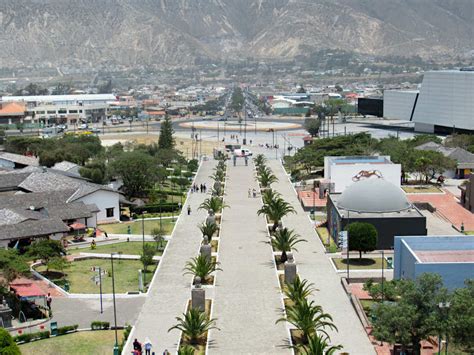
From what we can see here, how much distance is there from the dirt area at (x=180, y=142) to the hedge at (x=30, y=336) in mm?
67153

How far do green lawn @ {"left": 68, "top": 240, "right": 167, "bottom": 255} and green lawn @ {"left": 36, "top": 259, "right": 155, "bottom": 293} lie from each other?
1919mm

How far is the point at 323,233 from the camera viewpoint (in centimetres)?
4969

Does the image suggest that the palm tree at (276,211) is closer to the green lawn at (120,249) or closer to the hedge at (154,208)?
the green lawn at (120,249)

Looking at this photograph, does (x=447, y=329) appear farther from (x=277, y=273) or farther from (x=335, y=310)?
(x=277, y=273)

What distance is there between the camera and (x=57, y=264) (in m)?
39.4

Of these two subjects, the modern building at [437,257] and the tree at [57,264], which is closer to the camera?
the modern building at [437,257]

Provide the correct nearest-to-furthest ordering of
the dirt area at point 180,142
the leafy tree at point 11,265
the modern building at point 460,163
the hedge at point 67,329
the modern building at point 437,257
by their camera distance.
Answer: the hedge at point 67,329
the modern building at point 437,257
the leafy tree at point 11,265
the modern building at point 460,163
the dirt area at point 180,142

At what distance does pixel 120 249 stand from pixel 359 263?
13.7 meters

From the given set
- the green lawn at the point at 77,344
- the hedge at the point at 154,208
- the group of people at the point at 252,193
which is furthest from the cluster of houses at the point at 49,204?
the green lawn at the point at 77,344

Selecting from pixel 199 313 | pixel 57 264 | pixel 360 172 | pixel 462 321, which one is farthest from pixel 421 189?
pixel 462 321

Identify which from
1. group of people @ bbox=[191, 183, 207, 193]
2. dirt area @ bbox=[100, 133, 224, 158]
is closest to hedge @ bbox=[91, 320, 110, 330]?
group of people @ bbox=[191, 183, 207, 193]

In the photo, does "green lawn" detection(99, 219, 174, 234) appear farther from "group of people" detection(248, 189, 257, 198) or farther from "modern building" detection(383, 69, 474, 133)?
"modern building" detection(383, 69, 474, 133)

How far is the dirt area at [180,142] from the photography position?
103m

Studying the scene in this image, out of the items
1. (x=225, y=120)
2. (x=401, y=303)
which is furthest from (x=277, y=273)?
(x=225, y=120)
